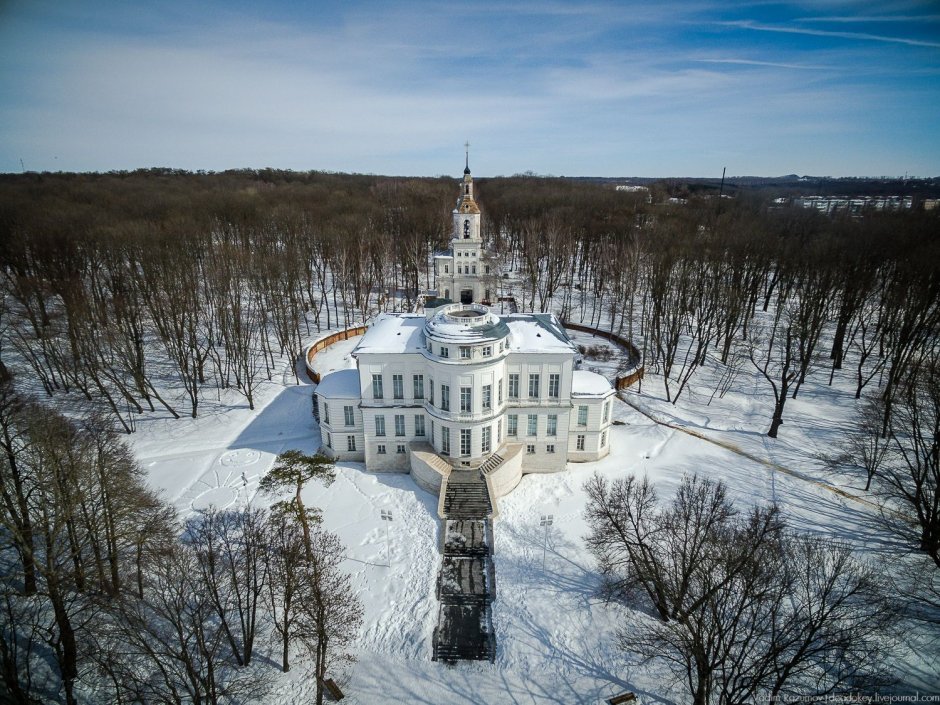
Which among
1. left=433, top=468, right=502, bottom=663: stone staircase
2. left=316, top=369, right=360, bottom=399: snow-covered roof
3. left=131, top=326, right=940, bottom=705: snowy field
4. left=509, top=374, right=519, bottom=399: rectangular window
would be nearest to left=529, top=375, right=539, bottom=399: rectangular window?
left=509, top=374, right=519, bottom=399: rectangular window

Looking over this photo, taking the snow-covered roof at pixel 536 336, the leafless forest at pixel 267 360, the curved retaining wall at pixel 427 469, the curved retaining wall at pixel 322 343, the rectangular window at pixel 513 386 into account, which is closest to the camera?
the leafless forest at pixel 267 360

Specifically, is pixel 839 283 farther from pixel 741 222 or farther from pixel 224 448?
pixel 224 448

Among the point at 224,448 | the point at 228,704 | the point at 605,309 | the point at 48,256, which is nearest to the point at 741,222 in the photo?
the point at 605,309

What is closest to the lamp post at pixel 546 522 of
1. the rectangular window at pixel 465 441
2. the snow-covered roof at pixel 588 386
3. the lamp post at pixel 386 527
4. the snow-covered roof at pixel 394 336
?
the rectangular window at pixel 465 441

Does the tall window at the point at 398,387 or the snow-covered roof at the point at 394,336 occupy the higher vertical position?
the snow-covered roof at the point at 394,336

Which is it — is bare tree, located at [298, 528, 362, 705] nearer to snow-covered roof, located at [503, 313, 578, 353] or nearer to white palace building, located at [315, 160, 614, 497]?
white palace building, located at [315, 160, 614, 497]

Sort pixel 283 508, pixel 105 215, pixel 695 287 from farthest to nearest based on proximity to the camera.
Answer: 1. pixel 105 215
2. pixel 695 287
3. pixel 283 508

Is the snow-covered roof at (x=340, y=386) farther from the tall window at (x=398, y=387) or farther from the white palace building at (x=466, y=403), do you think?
the tall window at (x=398, y=387)
